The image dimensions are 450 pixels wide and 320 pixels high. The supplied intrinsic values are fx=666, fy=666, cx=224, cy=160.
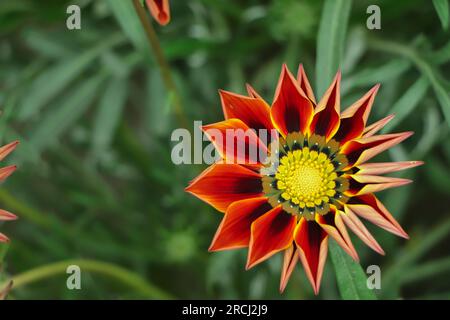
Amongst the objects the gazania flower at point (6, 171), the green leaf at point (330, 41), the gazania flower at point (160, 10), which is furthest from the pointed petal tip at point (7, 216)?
the green leaf at point (330, 41)

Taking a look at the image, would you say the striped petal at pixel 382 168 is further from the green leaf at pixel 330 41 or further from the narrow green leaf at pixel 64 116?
the narrow green leaf at pixel 64 116

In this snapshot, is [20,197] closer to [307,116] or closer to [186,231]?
[186,231]

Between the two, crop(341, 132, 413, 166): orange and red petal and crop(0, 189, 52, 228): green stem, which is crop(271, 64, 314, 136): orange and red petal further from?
crop(0, 189, 52, 228): green stem

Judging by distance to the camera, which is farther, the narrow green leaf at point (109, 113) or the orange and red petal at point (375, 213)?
the narrow green leaf at point (109, 113)

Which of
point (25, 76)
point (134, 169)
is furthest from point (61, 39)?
point (134, 169)

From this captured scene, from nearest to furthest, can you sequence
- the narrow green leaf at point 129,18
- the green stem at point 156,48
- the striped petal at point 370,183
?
the striped petal at point 370,183, the green stem at point 156,48, the narrow green leaf at point 129,18
